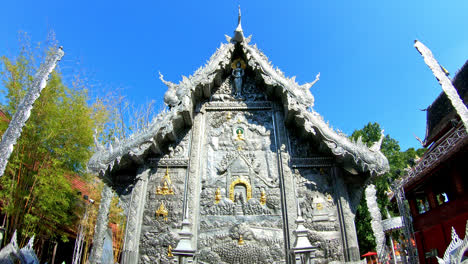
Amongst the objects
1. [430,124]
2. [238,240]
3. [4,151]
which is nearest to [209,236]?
[238,240]

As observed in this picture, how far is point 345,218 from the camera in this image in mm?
5352

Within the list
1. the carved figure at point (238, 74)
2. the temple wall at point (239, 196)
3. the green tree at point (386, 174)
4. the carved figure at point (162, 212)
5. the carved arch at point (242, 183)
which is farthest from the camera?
the green tree at point (386, 174)

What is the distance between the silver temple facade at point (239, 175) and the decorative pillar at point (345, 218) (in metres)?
0.02

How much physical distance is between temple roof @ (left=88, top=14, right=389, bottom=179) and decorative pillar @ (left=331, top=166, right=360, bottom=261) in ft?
1.29

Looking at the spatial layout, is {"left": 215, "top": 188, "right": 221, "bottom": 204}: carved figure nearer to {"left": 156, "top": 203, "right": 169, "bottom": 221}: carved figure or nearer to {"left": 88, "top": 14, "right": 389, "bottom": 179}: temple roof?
{"left": 156, "top": 203, "right": 169, "bottom": 221}: carved figure

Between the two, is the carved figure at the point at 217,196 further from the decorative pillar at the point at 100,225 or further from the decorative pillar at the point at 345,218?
the decorative pillar at the point at 100,225

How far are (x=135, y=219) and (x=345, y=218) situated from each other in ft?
13.4

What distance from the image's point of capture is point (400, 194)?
14.3 metres

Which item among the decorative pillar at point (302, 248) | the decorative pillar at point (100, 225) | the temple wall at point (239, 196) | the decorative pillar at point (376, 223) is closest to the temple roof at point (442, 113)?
the decorative pillar at point (376, 223)

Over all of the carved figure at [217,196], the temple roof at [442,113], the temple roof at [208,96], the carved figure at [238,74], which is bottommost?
the carved figure at [217,196]

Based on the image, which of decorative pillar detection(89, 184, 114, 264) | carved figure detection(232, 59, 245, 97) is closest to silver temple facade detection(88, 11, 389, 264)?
carved figure detection(232, 59, 245, 97)

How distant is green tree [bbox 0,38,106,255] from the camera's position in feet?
30.8

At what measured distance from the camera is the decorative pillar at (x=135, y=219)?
198 inches

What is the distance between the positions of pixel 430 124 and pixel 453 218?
31.6 feet
